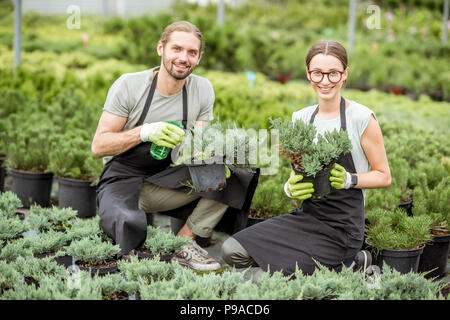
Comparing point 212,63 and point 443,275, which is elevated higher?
point 212,63

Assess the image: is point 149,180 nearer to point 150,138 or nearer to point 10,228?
point 150,138

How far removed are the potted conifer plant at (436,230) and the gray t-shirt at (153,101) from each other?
1624mm

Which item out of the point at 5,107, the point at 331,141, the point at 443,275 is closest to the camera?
the point at 331,141

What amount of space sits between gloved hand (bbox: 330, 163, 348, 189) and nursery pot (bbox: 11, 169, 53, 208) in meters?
2.67

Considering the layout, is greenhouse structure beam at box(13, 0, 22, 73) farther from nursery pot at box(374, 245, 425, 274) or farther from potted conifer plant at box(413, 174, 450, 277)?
nursery pot at box(374, 245, 425, 274)

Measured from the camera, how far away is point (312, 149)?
2461mm

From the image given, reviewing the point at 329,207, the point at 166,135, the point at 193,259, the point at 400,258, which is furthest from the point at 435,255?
the point at 166,135

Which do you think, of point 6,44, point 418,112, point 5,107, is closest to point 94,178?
point 5,107

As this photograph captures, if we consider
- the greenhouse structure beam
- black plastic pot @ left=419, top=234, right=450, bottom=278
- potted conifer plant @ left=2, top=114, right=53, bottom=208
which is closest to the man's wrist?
black plastic pot @ left=419, top=234, right=450, bottom=278

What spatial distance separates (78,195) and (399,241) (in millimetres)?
2549

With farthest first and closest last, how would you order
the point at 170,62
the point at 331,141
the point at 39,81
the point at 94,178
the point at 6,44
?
1. the point at 6,44
2. the point at 39,81
3. the point at 94,178
4. the point at 170,62
5. the point at 331,141

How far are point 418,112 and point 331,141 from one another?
17.9 ft

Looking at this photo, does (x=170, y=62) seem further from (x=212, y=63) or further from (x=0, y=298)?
(x=212, y=63)
